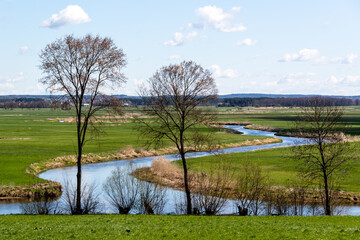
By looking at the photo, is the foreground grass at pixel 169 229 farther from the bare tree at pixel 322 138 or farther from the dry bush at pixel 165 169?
the dry bush at pixel 165 169

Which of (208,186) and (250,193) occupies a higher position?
(250,193)

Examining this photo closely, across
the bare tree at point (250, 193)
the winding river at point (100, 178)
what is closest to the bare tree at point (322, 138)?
the winding river at point (100, 178)

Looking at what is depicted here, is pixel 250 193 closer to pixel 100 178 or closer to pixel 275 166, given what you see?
pixel 100 178

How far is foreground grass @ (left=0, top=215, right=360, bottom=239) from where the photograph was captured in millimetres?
21719

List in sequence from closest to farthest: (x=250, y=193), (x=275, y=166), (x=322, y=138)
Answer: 1. (x=250, y=193)
2. (x=322, y=138)
3. (x=275, y=166)

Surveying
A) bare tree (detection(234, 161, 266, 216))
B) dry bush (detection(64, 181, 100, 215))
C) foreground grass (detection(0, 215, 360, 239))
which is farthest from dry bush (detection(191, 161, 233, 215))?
dry bush (detection(64, 181, 100, 215))

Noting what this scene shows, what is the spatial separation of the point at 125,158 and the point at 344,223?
5367cm

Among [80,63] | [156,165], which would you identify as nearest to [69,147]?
[156,165]

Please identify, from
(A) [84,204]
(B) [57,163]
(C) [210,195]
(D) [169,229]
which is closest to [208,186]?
(C) [210,195]

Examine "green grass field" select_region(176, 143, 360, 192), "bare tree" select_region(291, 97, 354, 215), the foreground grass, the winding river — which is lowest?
the winding river

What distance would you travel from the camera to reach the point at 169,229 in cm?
2395

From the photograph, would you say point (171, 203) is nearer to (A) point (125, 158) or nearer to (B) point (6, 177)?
(B) point (6, 177)

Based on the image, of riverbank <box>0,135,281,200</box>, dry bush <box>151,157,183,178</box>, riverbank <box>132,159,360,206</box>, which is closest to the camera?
riverbank <box>132,159,360,206</box>

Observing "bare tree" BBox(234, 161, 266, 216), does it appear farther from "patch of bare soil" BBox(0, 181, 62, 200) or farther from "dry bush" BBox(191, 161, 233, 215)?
"patch of bare soil" BBox(0, 181, 62, 200)
